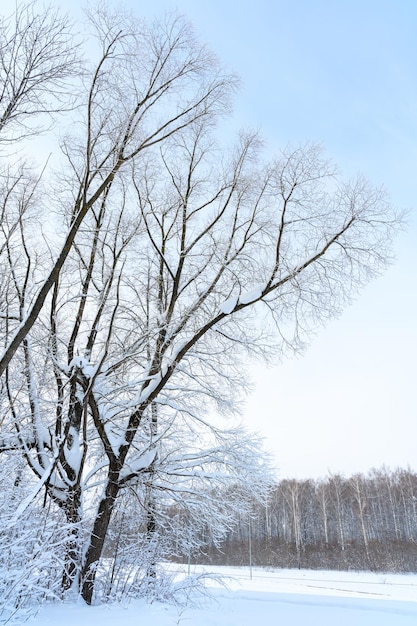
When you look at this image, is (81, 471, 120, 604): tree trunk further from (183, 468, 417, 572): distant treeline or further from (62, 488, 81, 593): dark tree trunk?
(183, 468, 417, 572): distant treeline

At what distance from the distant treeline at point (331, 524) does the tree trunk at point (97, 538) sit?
33749 millimetres

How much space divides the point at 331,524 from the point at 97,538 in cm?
5263

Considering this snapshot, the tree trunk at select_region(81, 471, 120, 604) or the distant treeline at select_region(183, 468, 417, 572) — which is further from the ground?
the tree trunk at select_region(81, 471, 120, 604)

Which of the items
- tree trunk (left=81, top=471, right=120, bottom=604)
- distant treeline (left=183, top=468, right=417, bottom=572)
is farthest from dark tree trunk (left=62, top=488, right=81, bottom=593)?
distant treeline (left=183, top=468, right=417, bottom=572)

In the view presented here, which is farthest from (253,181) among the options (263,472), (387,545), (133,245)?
(387,545)

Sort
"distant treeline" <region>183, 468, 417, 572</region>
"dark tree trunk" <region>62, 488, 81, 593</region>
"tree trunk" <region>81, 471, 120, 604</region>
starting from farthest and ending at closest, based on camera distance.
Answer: "distant treeline" <region>183, 468, 417, 572</region>, "tree trunk" <region>81, 471, 120, 604</region>, "dark tree trunk" <region>62, 488, 81, 593</region>

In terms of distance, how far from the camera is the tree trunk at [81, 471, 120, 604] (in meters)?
5.63

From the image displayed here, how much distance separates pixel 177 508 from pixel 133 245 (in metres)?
5.22

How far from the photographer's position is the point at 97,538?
6.18 m

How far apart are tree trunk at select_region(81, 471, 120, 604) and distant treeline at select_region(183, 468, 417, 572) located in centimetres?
3375

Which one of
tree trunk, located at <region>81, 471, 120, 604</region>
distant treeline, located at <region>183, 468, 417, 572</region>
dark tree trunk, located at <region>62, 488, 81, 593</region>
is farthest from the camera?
distant treeline, located at <region>183, 468, 417, 572</region>

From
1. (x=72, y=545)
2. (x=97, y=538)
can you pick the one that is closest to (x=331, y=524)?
(x=97, y=538)

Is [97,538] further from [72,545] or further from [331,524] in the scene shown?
[331,524]

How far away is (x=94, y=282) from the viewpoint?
27.5 ft
